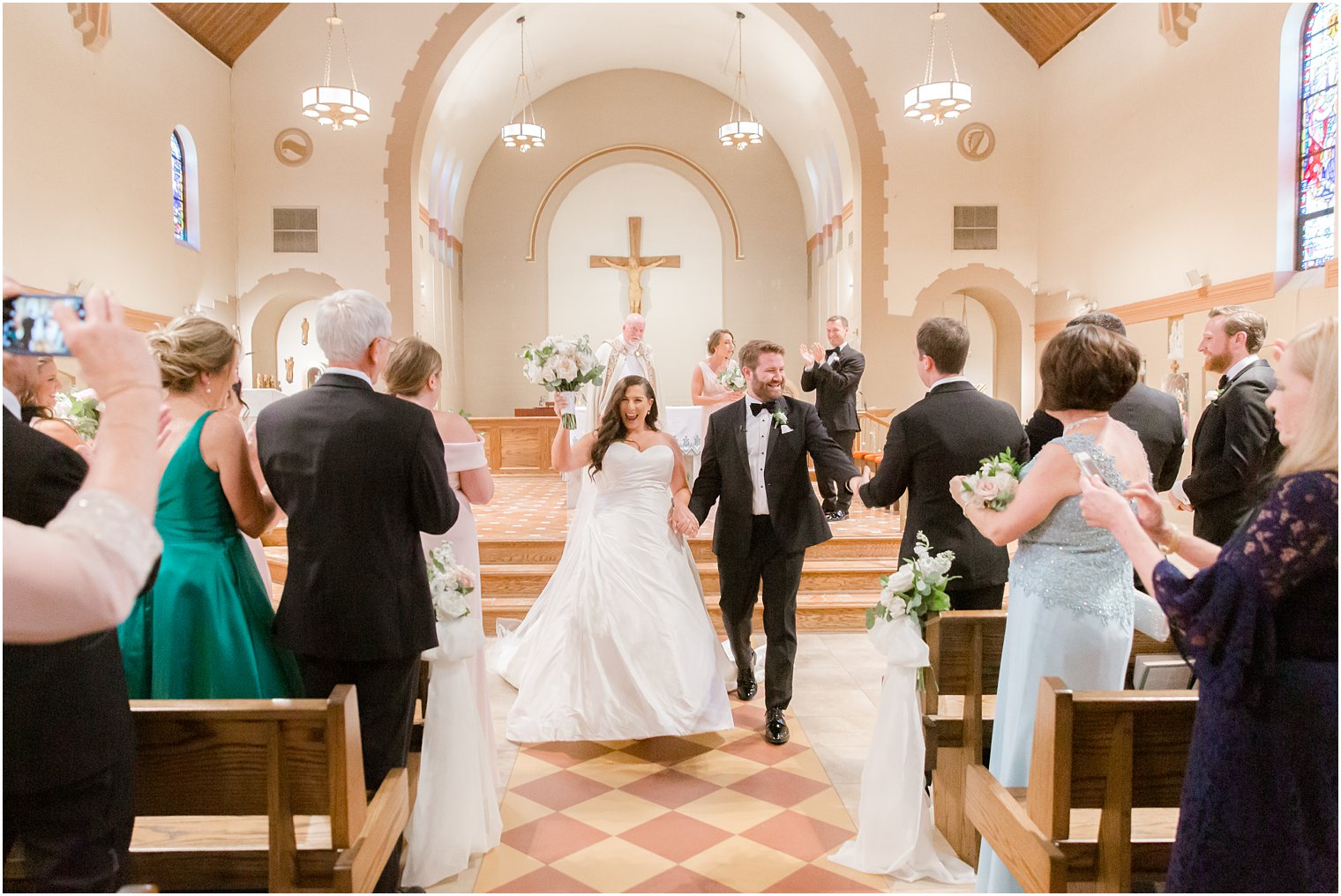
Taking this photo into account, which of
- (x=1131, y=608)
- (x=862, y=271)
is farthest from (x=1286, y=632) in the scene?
(x=862, y=271)

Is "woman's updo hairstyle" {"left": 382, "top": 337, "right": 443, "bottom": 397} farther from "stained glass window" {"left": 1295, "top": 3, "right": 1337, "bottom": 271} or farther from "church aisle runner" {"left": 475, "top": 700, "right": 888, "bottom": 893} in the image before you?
"stained glass window" {"left": 1295, "top": 3, "right": 1337, "bottom": 271}

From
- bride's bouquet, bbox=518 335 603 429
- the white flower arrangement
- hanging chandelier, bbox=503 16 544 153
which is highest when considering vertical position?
hanging chandelier, bbox=503 16 544 153

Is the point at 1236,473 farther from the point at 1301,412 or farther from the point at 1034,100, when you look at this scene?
the point at 1034,100

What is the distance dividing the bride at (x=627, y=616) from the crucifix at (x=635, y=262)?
1271 cm

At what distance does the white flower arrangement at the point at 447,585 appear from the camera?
3.04 metres

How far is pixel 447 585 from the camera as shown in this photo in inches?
121

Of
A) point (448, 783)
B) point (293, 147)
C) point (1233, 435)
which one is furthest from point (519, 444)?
A: point (448, 783)

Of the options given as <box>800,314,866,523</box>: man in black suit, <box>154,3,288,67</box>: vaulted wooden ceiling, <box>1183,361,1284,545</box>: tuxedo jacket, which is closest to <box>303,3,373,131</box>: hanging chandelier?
<box>154,3,288,67</box>: vaulted wooden ceiling

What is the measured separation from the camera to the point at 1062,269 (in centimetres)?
1241

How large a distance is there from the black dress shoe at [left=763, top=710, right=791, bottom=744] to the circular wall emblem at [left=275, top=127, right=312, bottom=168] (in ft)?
37.6

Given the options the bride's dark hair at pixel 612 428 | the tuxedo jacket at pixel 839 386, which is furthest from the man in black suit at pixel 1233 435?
the tuxedo jacket at pixel 839 386

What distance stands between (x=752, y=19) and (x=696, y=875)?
41.7 feet

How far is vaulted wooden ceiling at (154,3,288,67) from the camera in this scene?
11.2 m

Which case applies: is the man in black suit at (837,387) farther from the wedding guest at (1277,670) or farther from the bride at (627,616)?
the wedding guest at (1277,670)
